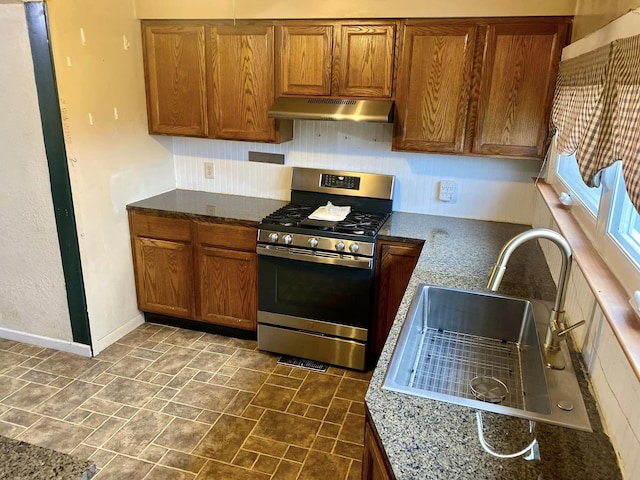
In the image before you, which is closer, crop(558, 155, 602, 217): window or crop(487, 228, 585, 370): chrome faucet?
crop(487, 228, 585, 370): chrome faucet

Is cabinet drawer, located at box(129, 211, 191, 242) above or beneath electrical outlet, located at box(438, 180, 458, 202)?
beneath

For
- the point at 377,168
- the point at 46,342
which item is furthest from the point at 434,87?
the point at 46,342

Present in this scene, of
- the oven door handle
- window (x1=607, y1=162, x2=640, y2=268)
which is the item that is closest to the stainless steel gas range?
the oven door handle

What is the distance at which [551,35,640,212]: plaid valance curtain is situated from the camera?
1036 millimetres

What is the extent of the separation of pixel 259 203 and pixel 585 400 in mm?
2438

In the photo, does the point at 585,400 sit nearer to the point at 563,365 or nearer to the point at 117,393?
the point at 563,365

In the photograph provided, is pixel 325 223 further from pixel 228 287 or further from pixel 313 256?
pixel 228 287

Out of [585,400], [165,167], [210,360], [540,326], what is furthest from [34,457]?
[165,167]

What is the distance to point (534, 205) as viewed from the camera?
293cm

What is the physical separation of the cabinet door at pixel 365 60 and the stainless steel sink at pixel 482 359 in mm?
1321

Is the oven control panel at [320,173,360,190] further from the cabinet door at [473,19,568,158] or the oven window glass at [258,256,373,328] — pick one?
the cabinet door at [473,19,568,158]

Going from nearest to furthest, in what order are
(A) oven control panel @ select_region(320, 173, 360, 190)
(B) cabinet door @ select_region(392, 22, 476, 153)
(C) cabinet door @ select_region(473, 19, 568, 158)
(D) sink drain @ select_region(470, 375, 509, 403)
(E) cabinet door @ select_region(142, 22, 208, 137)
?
(D) sink drain @ select_region(470, 375, 509, 403), (C) cabinet door @ select_region(473, 19, 568, 158), (B) cabinet door @ select_region(392, 22, 476, 153), (E) cabinet door @ select_region(142, 22, 208, 137), (A) oven control panel @ select_region(320, 173, 360, 190)

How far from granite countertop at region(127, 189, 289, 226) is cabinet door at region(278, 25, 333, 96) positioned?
2.55 ft

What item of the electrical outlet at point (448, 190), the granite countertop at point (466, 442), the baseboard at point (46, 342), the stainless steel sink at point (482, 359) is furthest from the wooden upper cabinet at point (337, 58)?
→ the baseboard at point (46, 342)
